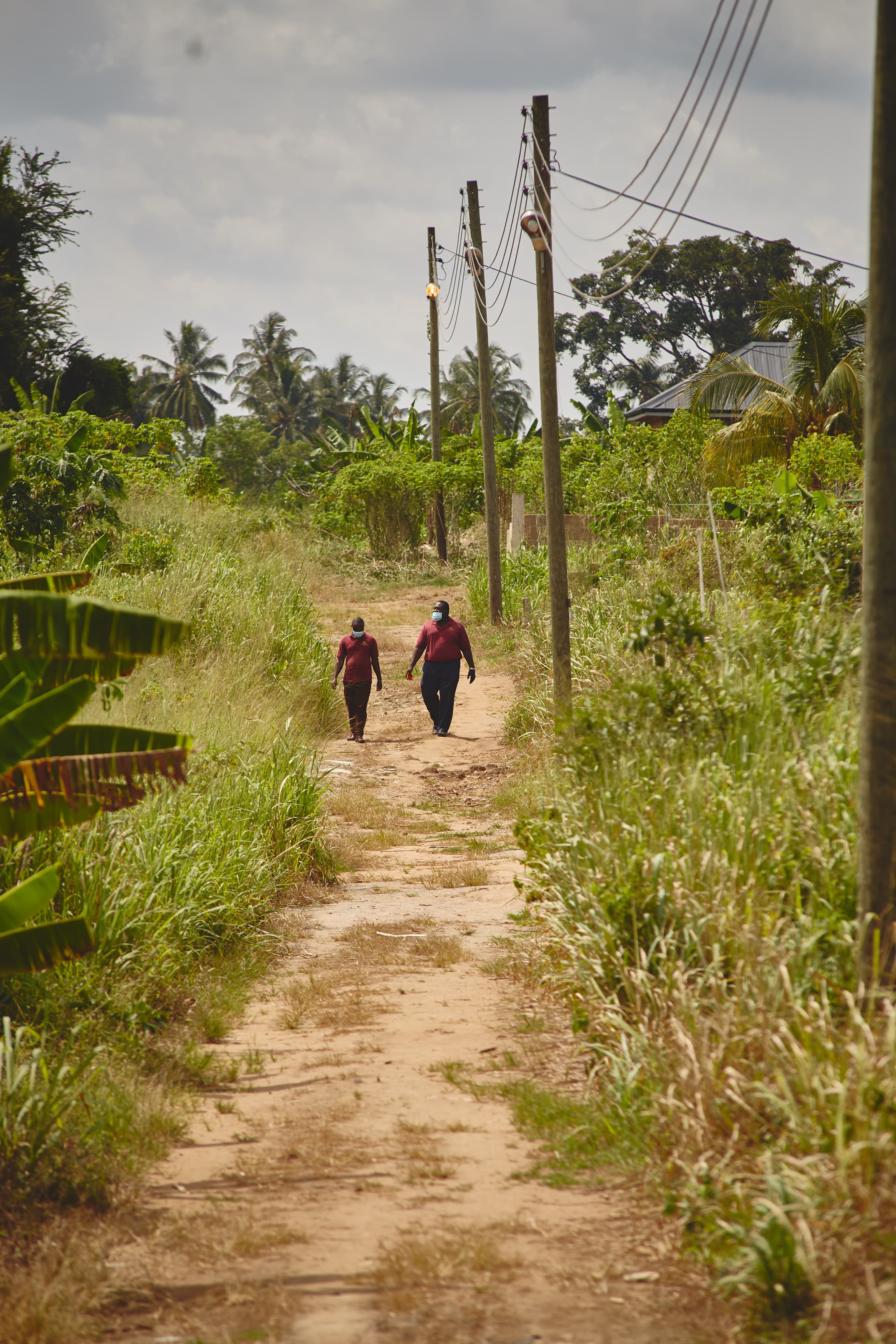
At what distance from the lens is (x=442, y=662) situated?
14.0 metres

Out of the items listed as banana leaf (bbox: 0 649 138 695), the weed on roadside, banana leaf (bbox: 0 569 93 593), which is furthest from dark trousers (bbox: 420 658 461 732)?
banana leaf (bbox: 0 649 138 695)

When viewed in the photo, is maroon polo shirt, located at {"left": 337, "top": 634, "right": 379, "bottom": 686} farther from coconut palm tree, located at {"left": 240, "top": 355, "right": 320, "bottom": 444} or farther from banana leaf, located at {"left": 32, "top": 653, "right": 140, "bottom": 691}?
coconut palm tree, located at {"left": 240, "top": 355, "right": 320, "bottom": 444}

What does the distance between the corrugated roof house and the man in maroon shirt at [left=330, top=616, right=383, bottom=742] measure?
21.9 meters

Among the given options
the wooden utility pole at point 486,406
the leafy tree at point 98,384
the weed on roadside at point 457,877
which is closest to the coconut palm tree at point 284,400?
the leafy tree at point 98,384

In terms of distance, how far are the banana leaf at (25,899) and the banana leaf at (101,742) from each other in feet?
2.31

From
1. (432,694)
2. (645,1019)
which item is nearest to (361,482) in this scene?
(432,694)

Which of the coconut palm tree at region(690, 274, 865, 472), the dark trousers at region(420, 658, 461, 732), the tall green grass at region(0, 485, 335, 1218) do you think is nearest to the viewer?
the tall green grass at region(0, 485, 335, 1218)

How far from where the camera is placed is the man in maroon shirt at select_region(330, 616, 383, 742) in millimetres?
13914

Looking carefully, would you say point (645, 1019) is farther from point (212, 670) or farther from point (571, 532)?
point (571, 532)

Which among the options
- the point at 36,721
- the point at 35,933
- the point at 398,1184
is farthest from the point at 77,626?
the point at 398,1184

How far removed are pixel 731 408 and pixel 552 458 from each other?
23263 millimetres

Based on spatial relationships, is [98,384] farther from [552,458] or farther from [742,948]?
[742,948]

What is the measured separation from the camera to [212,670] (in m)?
11.9

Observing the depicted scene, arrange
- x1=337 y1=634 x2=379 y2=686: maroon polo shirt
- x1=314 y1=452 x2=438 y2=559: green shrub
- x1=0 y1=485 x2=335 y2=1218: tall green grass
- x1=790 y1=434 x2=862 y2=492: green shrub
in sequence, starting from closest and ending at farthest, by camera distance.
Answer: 1. x1=0 y1=485 x2=335 y2=1218: tall green grass
2. x1=337 y1=634 x2=379 y2=686: maroon polo shirt
3. x1=790 y1=434 x2=862 y2=492: green shrub
4. x1=314 y1=452 x2=438 y2=559: green shrub
